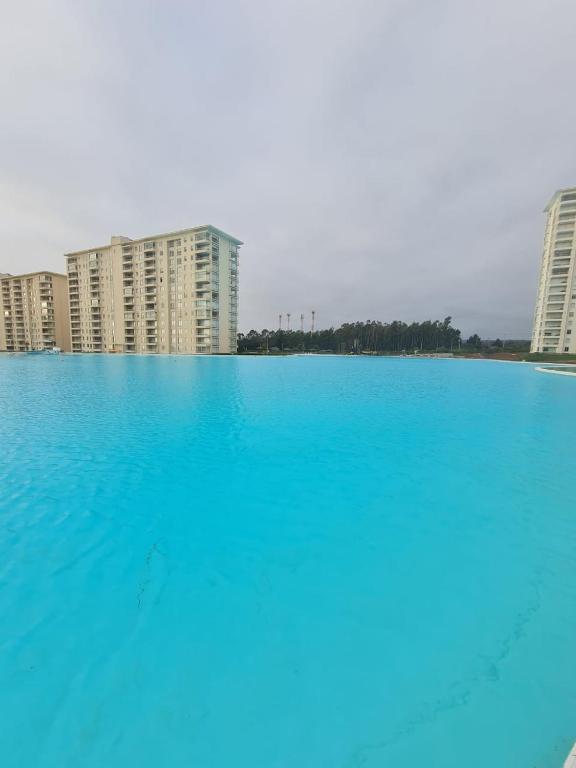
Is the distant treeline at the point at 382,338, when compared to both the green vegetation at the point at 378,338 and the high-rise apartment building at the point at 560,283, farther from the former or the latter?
the high-rise apartment building at the point at 560,283

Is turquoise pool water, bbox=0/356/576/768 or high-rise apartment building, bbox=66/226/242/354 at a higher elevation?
high-rise apartment building, bbox=66/226/242/354

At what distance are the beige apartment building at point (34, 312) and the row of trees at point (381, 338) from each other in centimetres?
5450

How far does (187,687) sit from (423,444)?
8483 millimetres

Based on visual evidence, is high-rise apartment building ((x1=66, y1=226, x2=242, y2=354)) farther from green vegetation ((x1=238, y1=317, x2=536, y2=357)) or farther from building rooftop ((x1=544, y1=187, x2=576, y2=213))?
building rooftop ((x1=544, y1=187, x2=576, y2=213))

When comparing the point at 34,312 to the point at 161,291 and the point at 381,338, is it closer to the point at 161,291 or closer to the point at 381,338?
the point at 161,291

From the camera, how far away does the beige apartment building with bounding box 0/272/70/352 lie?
94812 mm

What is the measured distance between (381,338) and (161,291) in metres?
78.1

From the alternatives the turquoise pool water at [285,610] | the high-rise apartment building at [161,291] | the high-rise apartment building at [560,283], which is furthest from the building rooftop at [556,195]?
the turquoise pool water at [285,610]

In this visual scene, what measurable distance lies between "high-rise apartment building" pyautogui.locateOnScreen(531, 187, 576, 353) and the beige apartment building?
125 metres

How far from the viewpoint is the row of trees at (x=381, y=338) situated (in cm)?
11938

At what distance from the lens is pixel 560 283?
7162cm

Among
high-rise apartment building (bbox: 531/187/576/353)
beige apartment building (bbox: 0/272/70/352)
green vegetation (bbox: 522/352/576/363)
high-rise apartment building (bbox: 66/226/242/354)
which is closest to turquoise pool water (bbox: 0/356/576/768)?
green vegetation (bbox: 522/352/576/363)

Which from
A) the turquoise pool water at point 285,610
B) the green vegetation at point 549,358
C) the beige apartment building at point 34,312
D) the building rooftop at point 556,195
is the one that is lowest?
the turquoise pool water at point 285,610

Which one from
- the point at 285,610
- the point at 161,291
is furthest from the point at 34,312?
the point at 285,610
